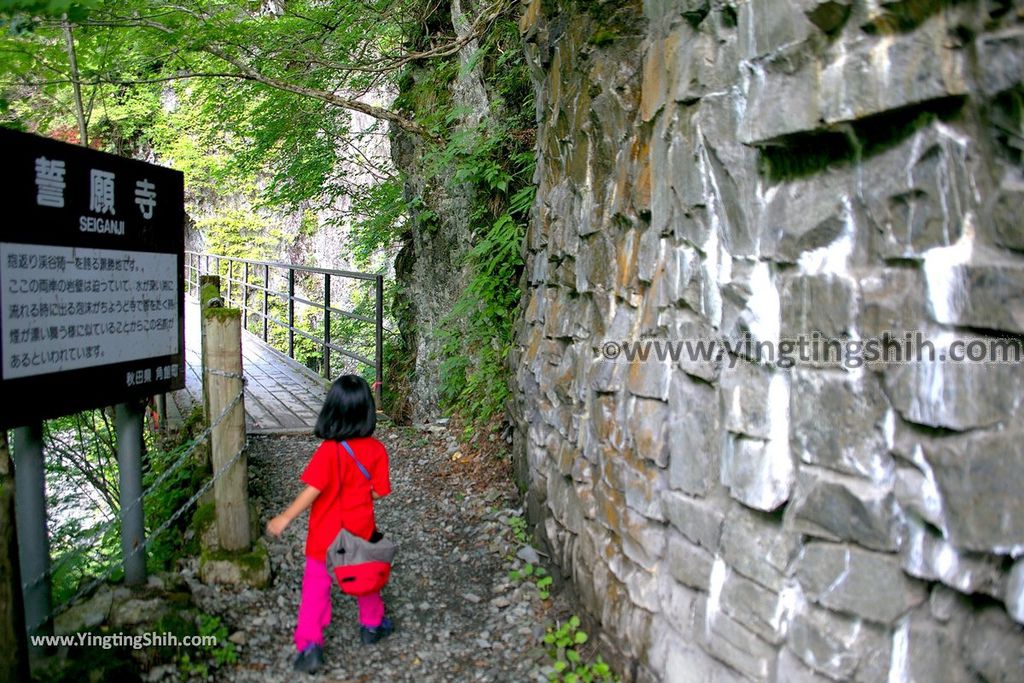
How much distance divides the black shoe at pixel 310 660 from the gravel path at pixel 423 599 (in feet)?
0.14

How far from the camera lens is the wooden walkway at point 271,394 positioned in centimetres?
645

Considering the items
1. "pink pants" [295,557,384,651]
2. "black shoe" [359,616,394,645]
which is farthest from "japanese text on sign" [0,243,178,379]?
"black shoe" [359,616,394,645]

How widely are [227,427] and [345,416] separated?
947mm

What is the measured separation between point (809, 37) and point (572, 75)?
208 cm

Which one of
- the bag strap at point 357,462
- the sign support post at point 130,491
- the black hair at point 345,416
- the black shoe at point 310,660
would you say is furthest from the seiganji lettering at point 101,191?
the black shoe at point 310,660

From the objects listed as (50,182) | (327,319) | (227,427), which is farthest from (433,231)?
(50,182)

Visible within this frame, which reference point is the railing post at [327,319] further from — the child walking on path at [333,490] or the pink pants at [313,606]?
the pink pants at [313,606]

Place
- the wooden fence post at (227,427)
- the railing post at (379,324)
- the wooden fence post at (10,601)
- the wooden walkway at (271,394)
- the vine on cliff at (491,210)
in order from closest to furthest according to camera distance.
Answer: the wooden fence post at (10,601) → the wooden fence post at (227,427) → the vine on cliff at (491,210) → the wooden walkway at (271,394) → the railing post at (379,324)

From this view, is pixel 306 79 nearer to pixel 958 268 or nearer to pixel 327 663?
pixel 327 663

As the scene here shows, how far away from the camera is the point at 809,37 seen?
6.10ft

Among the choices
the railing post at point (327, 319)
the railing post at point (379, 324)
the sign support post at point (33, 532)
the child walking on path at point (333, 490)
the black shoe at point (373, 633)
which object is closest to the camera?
the sign support post at point (33, 532)

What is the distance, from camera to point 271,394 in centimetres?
757

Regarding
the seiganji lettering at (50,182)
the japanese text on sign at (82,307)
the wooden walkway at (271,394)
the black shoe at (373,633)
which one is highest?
the seiganji lettering at (50,182)

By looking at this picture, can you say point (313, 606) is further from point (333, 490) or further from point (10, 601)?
point (10, 601)
